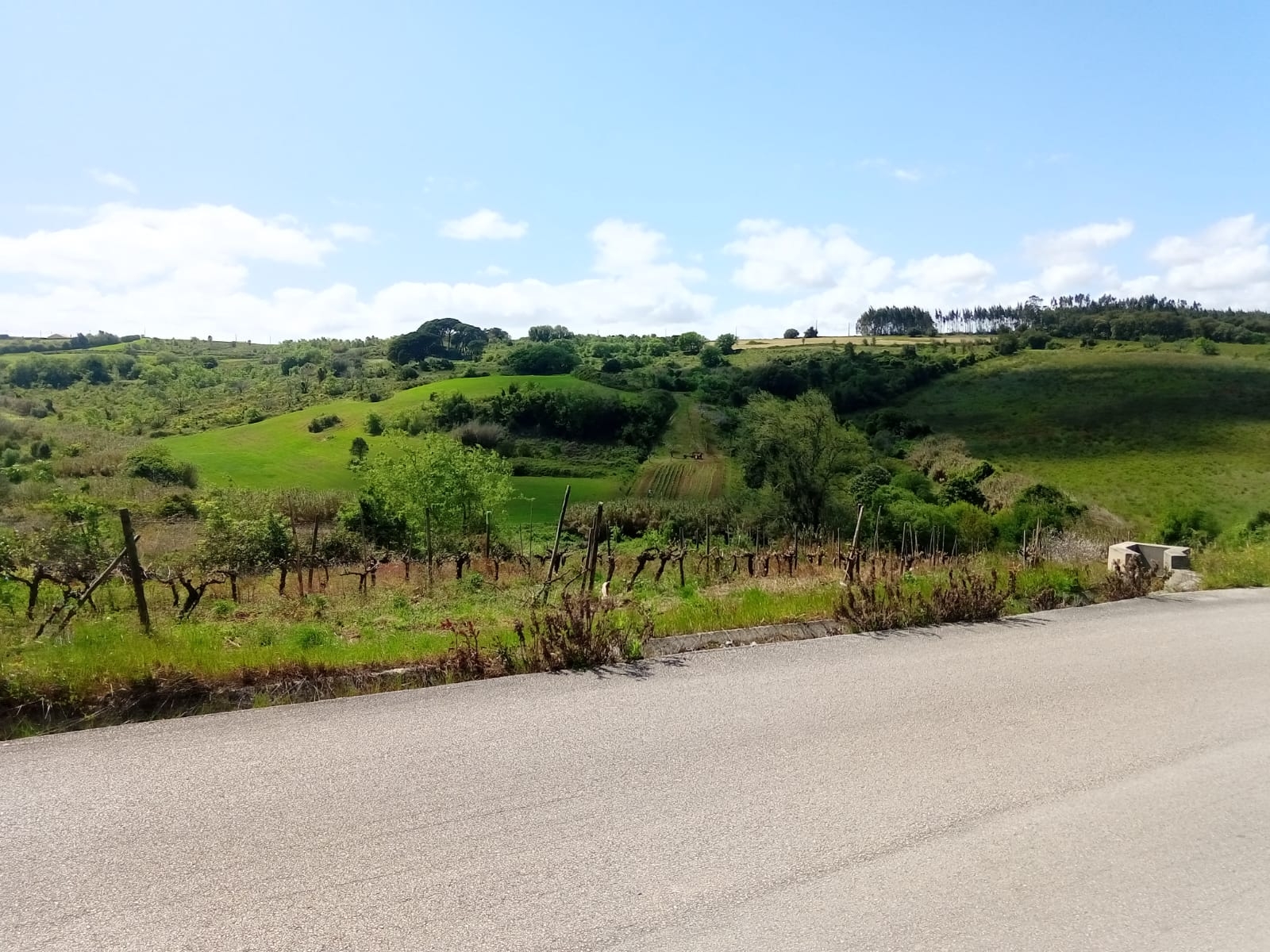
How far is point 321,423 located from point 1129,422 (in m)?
88.4

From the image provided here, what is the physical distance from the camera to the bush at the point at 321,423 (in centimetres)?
9181

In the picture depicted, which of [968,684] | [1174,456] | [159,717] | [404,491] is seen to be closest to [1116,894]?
[968,684]

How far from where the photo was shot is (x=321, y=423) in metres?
93.1

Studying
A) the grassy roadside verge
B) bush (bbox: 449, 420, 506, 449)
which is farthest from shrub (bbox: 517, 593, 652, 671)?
bush (bbox: 449, 420, 506, 449)

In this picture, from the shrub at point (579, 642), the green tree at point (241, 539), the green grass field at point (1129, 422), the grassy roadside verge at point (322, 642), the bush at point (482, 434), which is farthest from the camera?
the bush at point (482, 434)

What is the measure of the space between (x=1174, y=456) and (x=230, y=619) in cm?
8637

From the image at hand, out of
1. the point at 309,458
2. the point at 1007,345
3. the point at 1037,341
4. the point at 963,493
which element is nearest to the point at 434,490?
the point at 309,458

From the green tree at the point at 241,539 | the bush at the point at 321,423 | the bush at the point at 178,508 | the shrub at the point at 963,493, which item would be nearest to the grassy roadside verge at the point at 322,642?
the green tree at the point at 241,539

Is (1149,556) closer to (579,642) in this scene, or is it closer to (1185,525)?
(579,642)

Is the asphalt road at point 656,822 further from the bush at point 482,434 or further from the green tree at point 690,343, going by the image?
the green tree at point 690,343

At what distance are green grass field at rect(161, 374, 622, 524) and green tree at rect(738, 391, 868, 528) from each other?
19.9m

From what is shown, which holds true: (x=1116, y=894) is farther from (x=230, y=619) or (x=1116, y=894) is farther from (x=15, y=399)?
(x=15, y=399)

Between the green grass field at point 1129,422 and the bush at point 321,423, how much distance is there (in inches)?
2673

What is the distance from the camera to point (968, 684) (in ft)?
22.3
